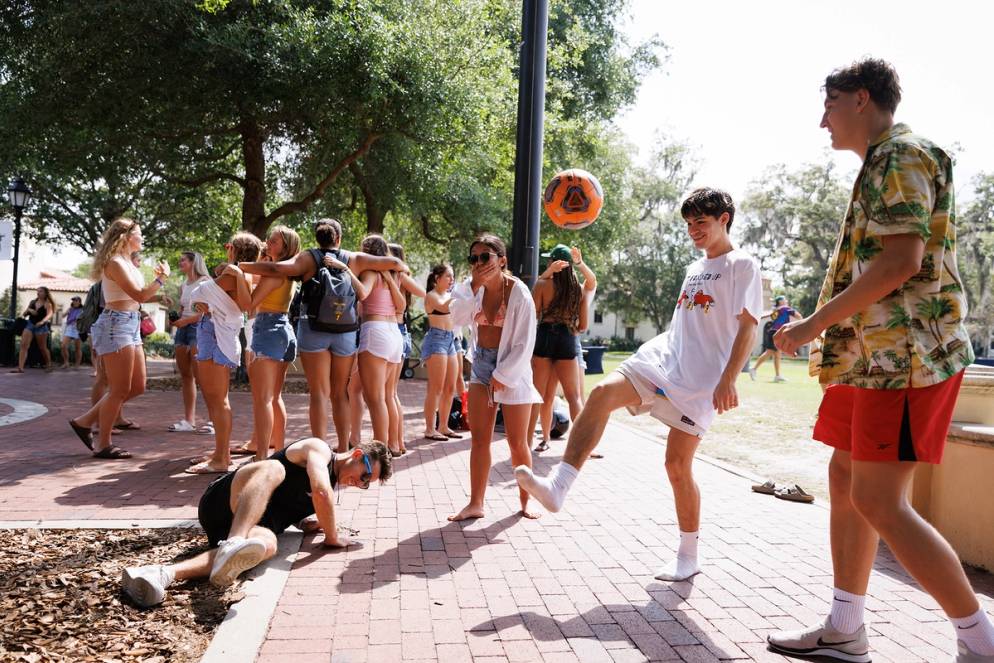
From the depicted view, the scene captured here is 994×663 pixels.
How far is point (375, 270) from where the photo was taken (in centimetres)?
623

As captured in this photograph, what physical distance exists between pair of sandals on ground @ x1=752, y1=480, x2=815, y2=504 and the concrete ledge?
13.1ft

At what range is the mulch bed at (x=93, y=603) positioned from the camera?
284 centimetres

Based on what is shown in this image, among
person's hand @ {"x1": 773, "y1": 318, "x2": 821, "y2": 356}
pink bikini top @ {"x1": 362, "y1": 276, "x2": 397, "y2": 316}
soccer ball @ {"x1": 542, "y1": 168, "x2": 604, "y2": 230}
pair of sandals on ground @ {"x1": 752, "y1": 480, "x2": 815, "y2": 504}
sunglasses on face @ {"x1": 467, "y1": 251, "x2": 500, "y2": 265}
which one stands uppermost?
soccer ball @ {"x1": 542, "y1": 168, "x2": 604, "y2": 230}

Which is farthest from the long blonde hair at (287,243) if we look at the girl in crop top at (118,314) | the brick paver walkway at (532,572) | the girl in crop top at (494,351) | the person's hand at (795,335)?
the person's hand at (795,335)

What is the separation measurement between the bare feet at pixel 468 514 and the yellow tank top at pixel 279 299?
2.44 meters

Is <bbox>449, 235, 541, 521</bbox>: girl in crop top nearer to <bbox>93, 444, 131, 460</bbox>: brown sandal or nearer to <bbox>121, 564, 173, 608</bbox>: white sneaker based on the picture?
<bbox>121, 564, 173, 608</bbox>: white sneaker

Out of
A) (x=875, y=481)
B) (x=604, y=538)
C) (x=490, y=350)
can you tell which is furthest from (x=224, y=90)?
(x=875, y=481)

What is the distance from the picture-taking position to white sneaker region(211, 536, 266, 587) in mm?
3332

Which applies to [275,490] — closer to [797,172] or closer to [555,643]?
[555,643]

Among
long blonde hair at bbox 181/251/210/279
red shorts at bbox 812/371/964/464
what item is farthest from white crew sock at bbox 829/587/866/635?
long blonde hair at bbox 181/251/210/279

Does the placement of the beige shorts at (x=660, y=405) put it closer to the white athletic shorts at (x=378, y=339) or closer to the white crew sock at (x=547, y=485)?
the white crew sock at (x=547, y=485)

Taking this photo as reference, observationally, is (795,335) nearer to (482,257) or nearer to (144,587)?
(482,257)

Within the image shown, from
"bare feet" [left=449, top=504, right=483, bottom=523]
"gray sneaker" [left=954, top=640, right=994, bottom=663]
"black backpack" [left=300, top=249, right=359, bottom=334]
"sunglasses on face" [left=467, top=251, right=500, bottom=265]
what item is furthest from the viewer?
"black backpack" [left=300, top=249, right=359, bottom=334]

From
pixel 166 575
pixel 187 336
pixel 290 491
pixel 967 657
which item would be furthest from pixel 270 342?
pixel 967 657
